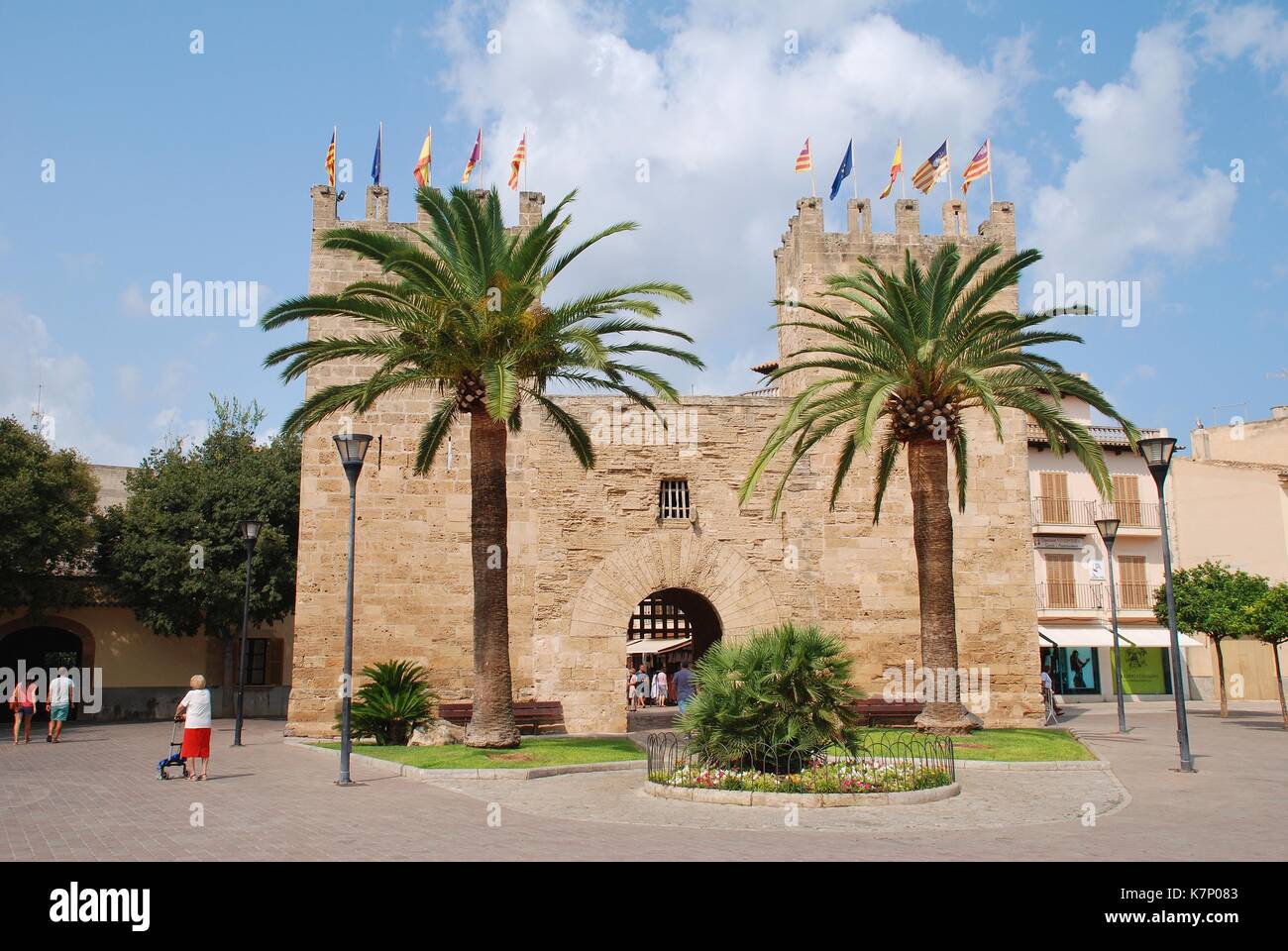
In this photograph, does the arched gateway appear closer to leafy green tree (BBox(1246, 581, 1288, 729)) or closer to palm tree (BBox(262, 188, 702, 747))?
palm tree (BBox(262, 188, 702, 747))

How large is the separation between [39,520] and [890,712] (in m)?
19.2

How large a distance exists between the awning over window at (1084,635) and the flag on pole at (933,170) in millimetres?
16011

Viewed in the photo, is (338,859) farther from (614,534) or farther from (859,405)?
(614,534)

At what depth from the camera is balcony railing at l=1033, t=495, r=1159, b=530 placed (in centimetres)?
3375

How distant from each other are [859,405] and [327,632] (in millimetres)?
10084

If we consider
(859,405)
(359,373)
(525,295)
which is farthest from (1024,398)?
(359,373)

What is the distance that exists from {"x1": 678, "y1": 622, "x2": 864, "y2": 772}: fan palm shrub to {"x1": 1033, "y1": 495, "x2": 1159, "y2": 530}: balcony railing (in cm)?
2446

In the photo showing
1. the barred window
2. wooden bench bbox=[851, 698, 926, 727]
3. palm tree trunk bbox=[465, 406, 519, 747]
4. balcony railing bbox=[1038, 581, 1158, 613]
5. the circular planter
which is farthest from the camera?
balcony railing bbox=[1038, 581, 1158, 613]

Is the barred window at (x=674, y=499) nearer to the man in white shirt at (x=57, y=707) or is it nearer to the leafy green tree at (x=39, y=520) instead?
the man in white shirt at (x=57, y=707)

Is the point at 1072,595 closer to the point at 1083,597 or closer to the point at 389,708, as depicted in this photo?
the point at 1083,597

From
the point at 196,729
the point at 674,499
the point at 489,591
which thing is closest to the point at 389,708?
the point at 489,591

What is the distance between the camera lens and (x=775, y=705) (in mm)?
10977

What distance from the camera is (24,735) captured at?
1916cm

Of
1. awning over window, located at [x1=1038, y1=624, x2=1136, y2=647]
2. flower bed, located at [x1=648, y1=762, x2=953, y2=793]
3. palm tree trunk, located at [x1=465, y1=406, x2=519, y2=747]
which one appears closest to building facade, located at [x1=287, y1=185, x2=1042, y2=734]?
palm tree trunk, located at [x1=465, y1=406, x2=519, y2=747]
